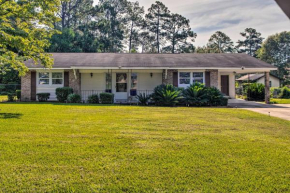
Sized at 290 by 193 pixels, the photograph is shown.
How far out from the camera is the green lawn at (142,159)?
10.3 ft

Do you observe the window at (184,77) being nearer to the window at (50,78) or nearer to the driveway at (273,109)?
the driveway at (273,109)

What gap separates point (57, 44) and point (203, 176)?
2925cm

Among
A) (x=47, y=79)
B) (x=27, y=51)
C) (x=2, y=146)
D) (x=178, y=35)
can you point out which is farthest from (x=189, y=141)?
(x=178, y=35)

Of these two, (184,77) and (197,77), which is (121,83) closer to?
(184,77)

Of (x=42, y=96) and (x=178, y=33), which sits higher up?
(x=178, y=33)

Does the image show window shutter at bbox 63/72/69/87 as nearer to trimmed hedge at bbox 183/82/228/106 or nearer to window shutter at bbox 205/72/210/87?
trimmed hedge at bbox 183/82/228/106

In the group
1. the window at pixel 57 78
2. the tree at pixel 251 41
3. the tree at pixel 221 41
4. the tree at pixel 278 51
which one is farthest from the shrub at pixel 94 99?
the tree at pixel 251 41

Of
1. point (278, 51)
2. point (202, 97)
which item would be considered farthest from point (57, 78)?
point (278, 51)

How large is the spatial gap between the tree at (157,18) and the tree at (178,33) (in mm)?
834

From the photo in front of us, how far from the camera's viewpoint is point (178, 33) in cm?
4156

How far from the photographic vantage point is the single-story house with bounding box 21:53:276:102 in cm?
1593

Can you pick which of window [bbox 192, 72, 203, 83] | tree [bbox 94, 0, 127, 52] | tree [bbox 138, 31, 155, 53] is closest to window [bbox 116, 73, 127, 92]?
window [bbox 192, 72, 203, 83]

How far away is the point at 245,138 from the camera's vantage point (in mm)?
5648

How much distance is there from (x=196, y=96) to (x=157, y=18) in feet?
103
